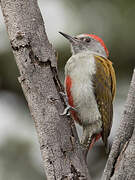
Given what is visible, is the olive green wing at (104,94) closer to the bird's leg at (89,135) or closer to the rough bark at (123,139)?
the bird's leg at (89,135)

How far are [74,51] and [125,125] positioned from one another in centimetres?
232

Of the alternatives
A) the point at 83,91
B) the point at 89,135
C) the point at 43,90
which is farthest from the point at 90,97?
the point at 43,90

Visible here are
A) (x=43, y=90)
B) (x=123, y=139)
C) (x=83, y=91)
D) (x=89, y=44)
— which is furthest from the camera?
(x=89, y=44)

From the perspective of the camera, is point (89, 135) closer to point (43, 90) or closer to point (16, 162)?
point (43, 90)

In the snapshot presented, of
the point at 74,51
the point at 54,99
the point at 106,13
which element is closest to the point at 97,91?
the point at 74,51

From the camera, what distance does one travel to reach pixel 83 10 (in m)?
6.67

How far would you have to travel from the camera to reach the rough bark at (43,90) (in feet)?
11.3

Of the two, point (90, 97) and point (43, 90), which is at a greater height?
point (43, 90)

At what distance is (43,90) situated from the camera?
142 inches

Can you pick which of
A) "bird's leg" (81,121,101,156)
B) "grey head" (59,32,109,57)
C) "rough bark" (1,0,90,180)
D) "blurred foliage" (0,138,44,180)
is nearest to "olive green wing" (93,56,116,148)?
"bird's leg" (81,121,101,156)

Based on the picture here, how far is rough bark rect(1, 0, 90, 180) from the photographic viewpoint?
3.44 m

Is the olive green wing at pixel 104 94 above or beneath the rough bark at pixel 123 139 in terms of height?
beneath

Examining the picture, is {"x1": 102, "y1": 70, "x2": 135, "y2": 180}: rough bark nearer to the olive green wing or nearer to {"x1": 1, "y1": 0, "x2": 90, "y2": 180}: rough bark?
{"x1": 1, "y1": 0, "x2": 90, "y2": 180}: rough bark

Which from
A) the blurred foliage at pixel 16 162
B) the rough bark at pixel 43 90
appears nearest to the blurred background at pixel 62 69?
the blurred foliage at pixel 16 162
